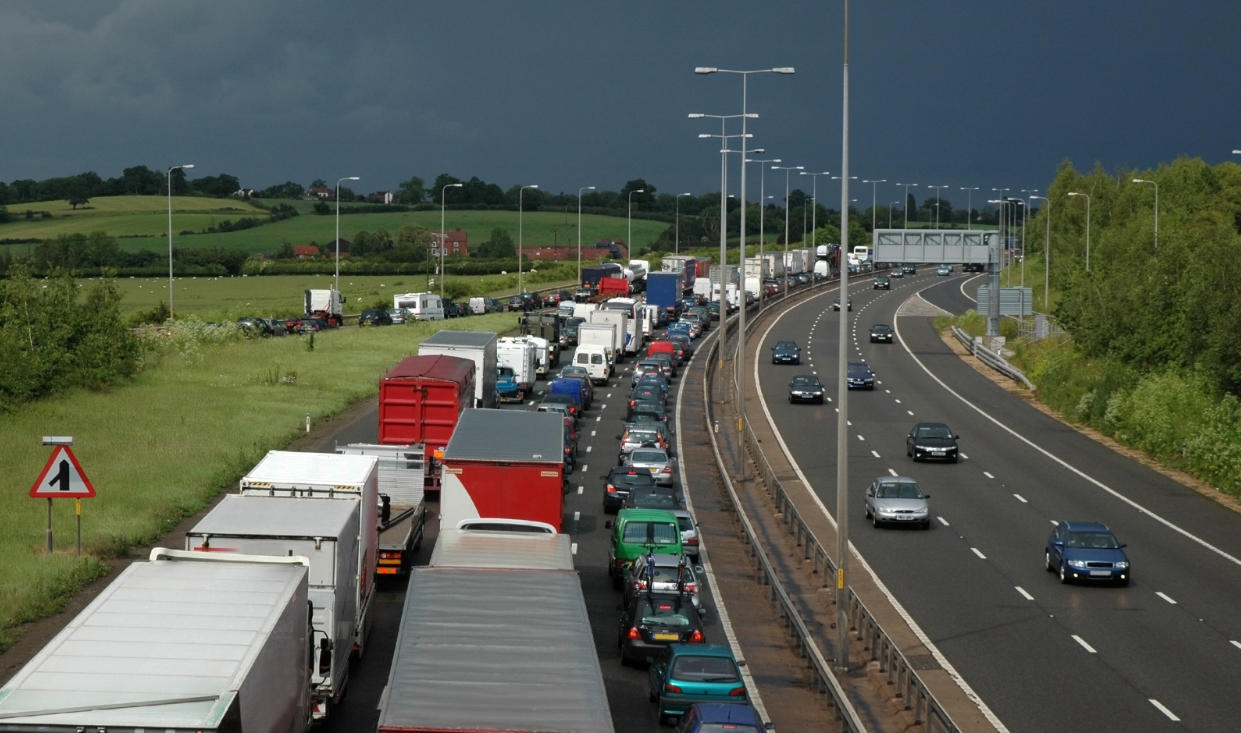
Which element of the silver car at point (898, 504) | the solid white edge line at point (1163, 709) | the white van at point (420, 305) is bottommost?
the solid white edge line at point (1163, 709)

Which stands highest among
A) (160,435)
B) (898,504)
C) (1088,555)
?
(160,435)

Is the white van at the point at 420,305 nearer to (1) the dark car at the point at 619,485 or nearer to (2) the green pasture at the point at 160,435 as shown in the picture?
(2) the green pasture at the point at 160,435

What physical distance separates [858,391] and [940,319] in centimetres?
4060

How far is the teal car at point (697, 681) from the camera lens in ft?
69.8

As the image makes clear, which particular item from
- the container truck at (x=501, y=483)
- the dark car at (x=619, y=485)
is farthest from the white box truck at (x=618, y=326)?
the container truck at (x=501, y=483)

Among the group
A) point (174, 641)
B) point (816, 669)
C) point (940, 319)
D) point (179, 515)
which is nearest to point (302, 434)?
point (179, 515)

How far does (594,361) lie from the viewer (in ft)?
235

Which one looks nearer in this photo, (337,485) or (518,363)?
(337,485)

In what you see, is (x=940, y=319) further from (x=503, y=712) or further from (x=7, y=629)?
(x=503, y=712)

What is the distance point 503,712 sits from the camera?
1389 centimetres

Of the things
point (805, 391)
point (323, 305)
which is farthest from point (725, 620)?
point (323, 305)

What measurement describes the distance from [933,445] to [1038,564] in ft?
51.2

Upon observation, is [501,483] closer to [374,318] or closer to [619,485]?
[619,485]

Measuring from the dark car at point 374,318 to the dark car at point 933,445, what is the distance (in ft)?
181
